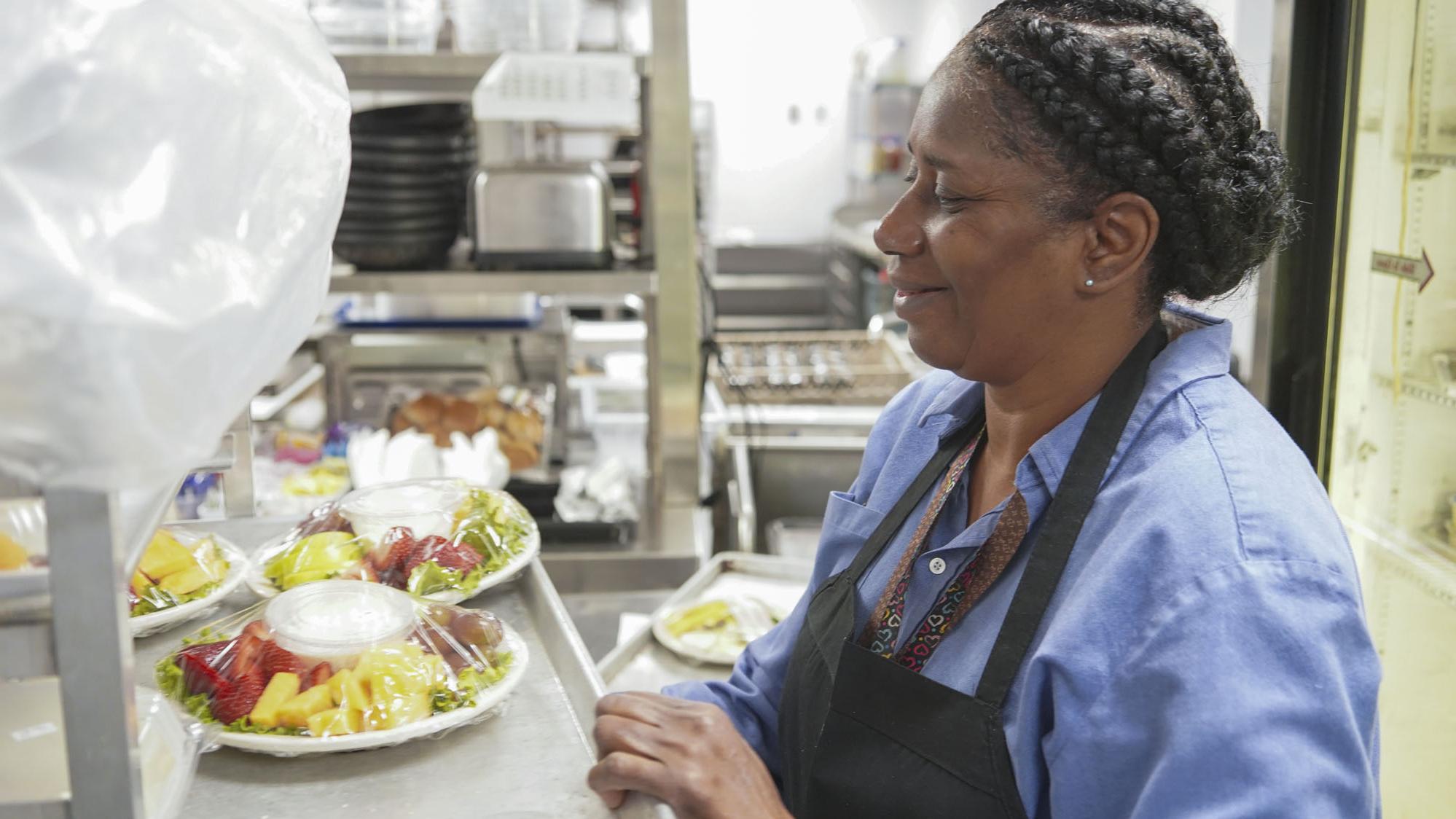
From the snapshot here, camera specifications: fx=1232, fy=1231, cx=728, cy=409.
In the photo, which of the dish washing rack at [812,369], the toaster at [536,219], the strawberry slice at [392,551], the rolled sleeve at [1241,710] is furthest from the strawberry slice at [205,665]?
the dish washing rack at [812,369]

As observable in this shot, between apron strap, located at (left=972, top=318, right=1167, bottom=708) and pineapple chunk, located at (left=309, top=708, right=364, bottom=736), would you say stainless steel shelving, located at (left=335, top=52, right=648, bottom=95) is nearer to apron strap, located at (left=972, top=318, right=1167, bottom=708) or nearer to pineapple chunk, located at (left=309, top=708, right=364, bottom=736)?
apron strap, located at (left=972, top=318, right=1167, bottom=708)

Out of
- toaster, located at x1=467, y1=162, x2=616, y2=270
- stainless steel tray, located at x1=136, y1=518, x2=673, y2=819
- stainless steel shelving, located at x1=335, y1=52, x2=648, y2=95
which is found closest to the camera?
stainless steel tray, located at x1=136, y1=518, x2=673, y2=819

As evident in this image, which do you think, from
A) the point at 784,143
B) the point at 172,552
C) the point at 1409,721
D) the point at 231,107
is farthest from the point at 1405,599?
the point at 784,143

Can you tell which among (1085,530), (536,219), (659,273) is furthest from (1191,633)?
(536,219)

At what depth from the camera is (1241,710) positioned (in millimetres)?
903

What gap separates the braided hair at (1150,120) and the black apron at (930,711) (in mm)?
122

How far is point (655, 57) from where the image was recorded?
274cm

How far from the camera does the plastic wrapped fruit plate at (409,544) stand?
1.23 metres

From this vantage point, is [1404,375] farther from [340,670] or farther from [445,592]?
[340,670]

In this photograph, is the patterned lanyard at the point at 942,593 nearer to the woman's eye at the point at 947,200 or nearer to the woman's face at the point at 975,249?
the woman's face at the point at 975,249

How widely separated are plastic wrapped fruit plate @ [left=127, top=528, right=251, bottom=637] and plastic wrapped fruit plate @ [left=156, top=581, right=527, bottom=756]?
0.05m

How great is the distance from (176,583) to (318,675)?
0.25m

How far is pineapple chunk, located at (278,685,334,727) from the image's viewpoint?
965mm

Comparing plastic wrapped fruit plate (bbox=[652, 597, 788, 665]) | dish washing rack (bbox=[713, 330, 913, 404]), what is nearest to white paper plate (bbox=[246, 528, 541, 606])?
plastic wrapped fruit plate (bbox=[652, 597, 788, 665])
